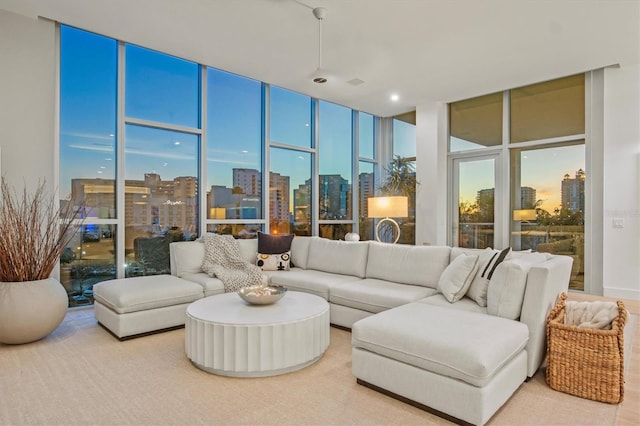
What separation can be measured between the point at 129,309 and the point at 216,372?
4.06ft

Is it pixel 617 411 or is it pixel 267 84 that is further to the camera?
pixel 267 84

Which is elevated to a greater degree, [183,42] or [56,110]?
[183,42]

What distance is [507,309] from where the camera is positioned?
2.61m

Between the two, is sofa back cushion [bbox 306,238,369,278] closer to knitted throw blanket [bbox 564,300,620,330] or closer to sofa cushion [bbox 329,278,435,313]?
sofa cushion [bbox 329,278,435,313]

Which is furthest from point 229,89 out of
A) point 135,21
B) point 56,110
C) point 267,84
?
point 56,110

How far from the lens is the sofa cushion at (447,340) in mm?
1978

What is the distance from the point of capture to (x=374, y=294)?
343 centimetres

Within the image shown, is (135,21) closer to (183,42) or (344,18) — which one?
(183,42)

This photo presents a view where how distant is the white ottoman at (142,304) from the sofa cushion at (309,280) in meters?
0.91

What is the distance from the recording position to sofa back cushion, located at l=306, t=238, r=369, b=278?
14.0ft

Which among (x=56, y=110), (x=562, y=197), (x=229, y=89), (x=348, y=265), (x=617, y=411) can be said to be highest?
(x=229, y=89)

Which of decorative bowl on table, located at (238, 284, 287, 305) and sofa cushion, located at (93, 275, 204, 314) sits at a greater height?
decorative bowl on table, located at (238, 284, 287, 305)

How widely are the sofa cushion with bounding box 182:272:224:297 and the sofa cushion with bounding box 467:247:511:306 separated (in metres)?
2.44

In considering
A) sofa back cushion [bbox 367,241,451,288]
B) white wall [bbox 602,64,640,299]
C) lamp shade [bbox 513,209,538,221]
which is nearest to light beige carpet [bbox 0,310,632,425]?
sofa back cushion [bbox 367,241,451,288]
